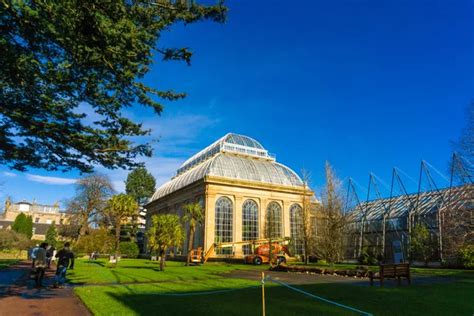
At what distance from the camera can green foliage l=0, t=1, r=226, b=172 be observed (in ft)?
23.4

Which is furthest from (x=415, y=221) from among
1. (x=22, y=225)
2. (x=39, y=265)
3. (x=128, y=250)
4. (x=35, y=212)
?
(x=35, y=212)

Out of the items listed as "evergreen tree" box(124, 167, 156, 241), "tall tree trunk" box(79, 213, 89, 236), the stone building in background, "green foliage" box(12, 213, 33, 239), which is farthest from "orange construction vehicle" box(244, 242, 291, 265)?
the stone building in background

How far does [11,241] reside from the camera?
50688mm

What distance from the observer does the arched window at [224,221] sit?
41306 mm

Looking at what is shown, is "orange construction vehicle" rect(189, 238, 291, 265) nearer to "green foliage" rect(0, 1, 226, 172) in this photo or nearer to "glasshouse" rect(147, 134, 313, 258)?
"glasshouse" rect(147, 134, 313, 258)

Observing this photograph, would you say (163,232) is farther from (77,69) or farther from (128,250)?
(128,250)

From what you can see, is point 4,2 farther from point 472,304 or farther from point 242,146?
point 242,146

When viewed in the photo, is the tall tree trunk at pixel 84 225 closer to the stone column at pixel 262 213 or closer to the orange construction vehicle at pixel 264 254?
the stone column at pixel 262 213

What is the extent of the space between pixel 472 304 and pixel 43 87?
522 inches

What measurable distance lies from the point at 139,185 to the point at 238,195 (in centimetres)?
3900

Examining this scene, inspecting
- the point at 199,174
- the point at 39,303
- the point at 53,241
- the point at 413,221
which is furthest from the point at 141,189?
the point at 39,303

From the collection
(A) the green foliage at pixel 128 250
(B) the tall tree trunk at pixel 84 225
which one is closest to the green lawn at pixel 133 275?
(A) the green foliage at pixel 128 250

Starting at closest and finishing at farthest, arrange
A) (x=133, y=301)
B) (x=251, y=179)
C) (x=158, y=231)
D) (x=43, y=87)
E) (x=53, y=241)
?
(x=43, y=87) < (x=133, y=301) < (x=158, y=231) < (x=251, y=179) < (x=53, y=241)

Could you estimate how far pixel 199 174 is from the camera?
46.1 metres
